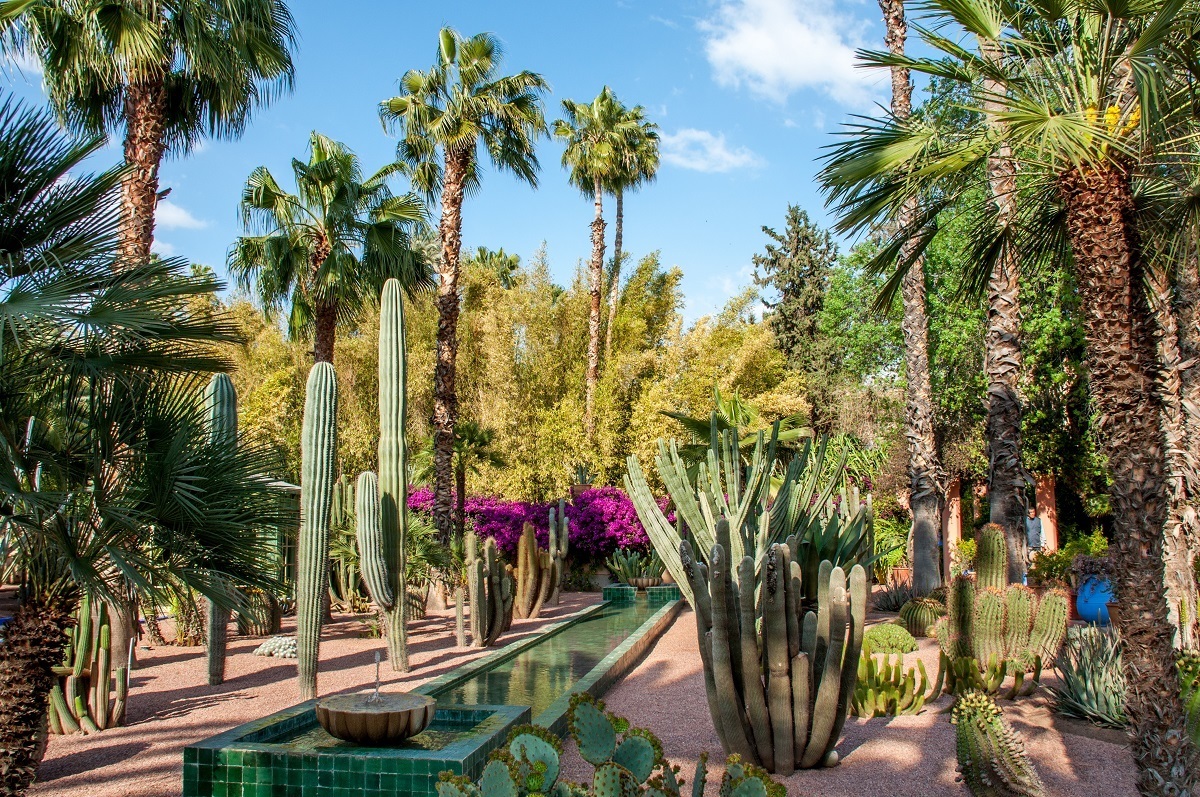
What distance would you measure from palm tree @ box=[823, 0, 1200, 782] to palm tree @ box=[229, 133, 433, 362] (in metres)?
10.6

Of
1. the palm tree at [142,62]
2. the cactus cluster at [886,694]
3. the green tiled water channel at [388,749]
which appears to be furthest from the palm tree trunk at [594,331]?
the cactus cluster at [886,694]

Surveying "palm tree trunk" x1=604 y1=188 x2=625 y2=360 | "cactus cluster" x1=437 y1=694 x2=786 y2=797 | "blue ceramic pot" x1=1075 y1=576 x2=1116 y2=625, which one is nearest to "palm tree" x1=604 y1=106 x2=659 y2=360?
"palm tree trunk" x1=604 y1=188 x2=625 y2=360

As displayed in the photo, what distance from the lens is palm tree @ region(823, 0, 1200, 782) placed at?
13.4 feet

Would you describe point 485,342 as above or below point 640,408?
above

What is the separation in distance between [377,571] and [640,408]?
46.5 feet

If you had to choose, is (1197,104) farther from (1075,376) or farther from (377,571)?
(1075,376)

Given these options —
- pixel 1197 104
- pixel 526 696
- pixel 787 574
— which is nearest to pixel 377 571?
pixel 526 696

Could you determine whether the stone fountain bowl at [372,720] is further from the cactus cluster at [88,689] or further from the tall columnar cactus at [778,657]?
the cactus cluster at [88,689]

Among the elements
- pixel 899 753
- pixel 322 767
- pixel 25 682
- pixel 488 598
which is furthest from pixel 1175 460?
pixel 25 682

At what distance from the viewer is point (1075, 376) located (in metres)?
→ 18.2

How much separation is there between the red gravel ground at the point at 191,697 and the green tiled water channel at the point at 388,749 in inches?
20.6

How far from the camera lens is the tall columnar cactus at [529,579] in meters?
12.8

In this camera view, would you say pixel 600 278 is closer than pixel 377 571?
No

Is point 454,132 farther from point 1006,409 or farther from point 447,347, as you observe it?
point 1006,409
